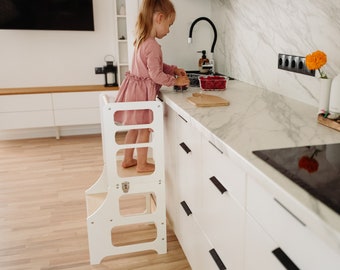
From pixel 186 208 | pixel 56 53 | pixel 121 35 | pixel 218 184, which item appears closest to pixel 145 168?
pixel 186 208

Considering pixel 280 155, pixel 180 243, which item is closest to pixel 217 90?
pixel 180 243

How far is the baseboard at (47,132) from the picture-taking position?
13.5 ft

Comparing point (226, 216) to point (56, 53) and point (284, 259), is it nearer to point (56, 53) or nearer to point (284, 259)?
point (284, 259)

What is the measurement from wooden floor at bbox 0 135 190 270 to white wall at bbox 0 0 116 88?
0.73 m

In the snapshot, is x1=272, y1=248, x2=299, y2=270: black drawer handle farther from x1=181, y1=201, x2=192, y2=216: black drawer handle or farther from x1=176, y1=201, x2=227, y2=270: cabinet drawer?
x1=181, y1=201, x2=192, y2=216: black drawer handle

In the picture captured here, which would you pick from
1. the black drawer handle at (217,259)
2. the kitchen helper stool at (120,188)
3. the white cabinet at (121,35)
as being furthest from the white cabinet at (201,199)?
the white cabinet at (121,35)

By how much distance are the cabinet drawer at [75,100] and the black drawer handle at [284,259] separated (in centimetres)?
328

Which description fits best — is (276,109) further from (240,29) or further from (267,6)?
(240,29)

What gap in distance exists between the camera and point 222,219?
132 centimetres

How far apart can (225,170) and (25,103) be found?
10.2ft

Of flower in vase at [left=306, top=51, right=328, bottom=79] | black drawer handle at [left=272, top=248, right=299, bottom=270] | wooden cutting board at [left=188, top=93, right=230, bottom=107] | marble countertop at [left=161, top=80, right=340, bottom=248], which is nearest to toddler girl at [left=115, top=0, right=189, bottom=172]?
marble countertop at [left=161, top=80, right=340, bottom=248]

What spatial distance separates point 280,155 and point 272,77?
1.11m

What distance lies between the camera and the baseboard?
13.5 ft

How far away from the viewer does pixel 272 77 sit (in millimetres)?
2031
